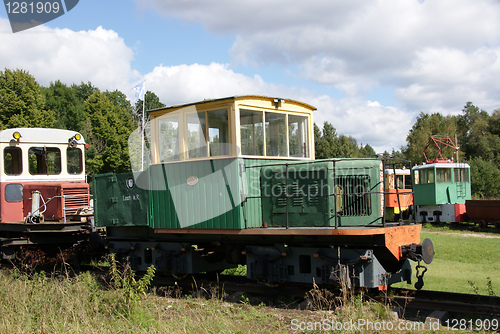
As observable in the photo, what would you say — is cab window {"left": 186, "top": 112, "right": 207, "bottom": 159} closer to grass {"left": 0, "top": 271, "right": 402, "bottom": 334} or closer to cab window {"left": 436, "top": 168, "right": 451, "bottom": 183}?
grass {"left": 0, "top": 271, "right": 402, "bottom": 334}

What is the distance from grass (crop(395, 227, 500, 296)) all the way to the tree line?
884 inches

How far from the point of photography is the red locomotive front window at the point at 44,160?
1257 cm

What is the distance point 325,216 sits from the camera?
7.77 meters

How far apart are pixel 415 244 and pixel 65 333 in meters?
5.51

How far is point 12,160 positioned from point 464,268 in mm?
12180

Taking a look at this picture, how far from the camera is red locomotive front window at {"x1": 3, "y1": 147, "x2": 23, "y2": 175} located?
39.8 feet

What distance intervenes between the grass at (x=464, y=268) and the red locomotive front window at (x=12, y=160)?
10220mm

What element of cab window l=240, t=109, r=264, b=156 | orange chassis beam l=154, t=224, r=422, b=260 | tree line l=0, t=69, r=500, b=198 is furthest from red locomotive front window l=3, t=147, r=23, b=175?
tree line l=0, t=69, r=500, b=198

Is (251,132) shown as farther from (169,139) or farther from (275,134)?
(169,139)

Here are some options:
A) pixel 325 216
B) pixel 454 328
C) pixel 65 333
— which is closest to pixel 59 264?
pixel 65 333

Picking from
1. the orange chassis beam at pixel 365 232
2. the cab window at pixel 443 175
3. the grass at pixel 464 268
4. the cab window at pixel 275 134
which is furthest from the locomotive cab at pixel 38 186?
the cab window at pixel 443 175

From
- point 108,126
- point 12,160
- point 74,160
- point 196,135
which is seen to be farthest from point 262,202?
point 108,126

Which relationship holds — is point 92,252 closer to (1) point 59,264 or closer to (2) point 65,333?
(1) point 59,264

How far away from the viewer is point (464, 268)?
11.3m
